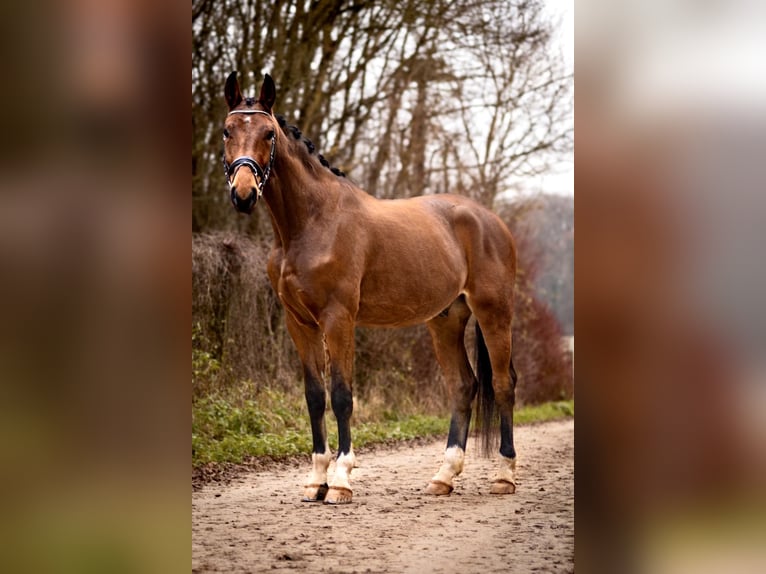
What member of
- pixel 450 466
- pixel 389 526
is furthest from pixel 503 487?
pixel 389 526

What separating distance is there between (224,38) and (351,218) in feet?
17.6

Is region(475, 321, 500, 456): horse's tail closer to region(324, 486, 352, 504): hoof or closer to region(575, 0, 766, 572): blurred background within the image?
region(324, 486, 352, 504): hoof

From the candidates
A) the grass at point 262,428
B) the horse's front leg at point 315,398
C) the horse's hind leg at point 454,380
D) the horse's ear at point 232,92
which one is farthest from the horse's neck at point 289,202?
the grass at point 262,428

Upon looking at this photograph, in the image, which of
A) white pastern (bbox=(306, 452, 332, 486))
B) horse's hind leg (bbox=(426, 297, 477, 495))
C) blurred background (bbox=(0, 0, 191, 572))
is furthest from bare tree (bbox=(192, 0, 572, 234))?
blurred background (bbox=(0, 0, 191, 572))

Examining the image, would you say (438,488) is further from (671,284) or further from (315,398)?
(671,284)

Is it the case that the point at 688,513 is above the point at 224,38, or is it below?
below

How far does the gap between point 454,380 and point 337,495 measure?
1.47 metres

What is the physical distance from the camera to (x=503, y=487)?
224 inches

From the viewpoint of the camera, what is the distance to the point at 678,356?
4.50ft

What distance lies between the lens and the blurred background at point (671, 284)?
1.33 m

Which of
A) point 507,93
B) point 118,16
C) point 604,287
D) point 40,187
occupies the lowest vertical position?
point 604,287

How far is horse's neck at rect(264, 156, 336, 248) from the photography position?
17.5ft

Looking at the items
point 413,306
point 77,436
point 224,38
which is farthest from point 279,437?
point 77,436

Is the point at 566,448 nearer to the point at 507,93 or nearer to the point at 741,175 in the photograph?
the point at 507,93
